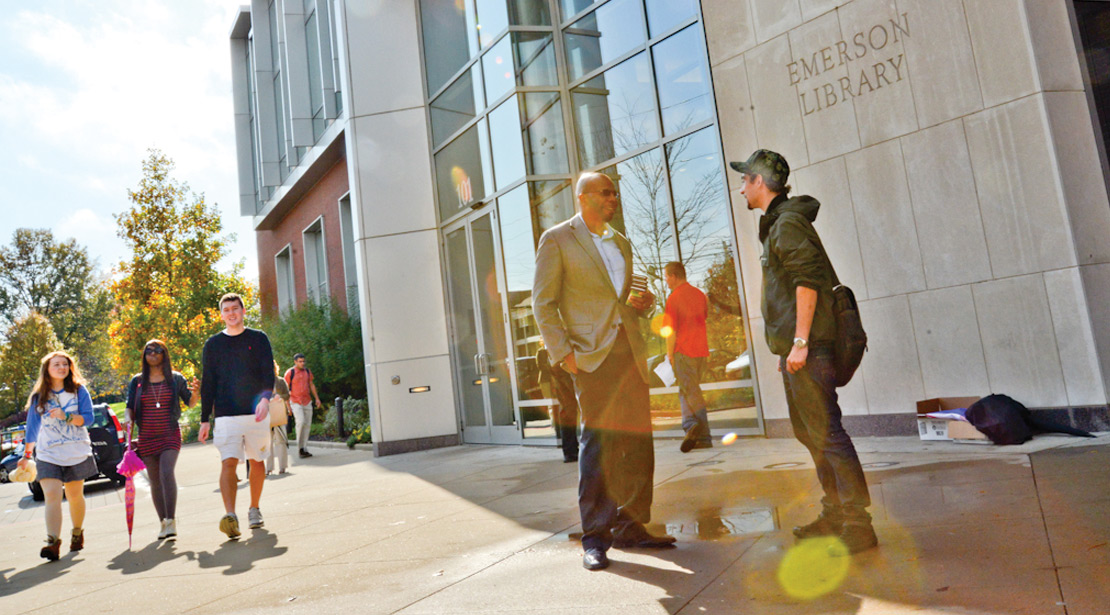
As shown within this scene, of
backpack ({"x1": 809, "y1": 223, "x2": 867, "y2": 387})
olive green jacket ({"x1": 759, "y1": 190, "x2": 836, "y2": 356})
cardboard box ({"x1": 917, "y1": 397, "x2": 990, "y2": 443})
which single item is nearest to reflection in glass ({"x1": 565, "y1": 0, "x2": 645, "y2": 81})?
cardboard box ({"x1": 917, "y1": 397, "x2": 990, "y2": 443})

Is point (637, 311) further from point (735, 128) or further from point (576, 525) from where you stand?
point (735, 128)

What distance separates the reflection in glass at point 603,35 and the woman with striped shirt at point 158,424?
20.8ft

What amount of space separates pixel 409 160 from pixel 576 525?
29.1 feet

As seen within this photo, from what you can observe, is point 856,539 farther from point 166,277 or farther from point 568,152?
point 166,277

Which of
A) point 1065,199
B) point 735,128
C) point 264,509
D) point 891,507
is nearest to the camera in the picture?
point 891,507

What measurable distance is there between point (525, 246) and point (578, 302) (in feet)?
20.9

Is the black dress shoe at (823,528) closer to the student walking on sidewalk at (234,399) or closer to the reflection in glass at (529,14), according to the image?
the student walking on sidewalk at (234,399)

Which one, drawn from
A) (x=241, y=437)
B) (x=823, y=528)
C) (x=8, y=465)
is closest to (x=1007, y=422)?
(x=823, y=528)

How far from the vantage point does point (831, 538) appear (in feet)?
12.2

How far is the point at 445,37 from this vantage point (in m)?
12.5

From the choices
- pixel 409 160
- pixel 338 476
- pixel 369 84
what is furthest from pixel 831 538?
pixel 369 84

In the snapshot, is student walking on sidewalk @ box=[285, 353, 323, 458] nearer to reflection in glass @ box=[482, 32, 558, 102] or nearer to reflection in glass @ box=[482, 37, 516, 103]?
reflection in glass @ box=[482, 37, 516, 103]

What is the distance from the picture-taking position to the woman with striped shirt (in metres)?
6.54

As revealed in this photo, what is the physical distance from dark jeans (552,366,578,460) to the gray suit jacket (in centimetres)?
356
